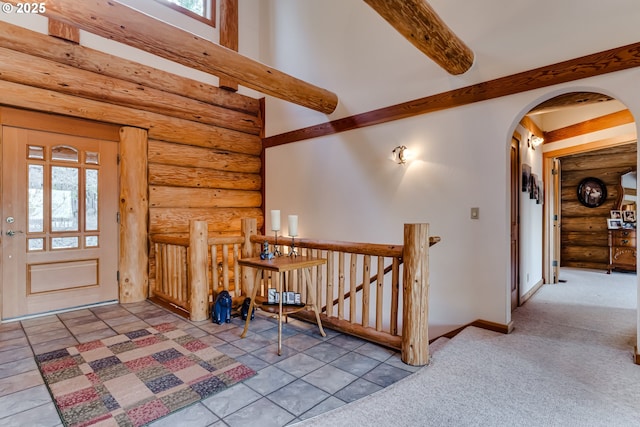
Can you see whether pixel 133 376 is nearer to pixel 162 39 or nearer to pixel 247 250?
pixel 247 250

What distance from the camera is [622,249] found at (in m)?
6.16

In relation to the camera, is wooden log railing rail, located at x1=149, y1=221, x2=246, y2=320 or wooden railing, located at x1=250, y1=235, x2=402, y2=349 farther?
wooden log railing rail, located at x1=149, y1=221, x2=246, y2=320

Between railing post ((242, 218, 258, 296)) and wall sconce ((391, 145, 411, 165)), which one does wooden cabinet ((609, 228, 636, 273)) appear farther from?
railing post ((242, 218, 258, 296))

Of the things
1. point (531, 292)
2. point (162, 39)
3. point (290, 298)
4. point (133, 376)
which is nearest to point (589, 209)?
point (531, 292)

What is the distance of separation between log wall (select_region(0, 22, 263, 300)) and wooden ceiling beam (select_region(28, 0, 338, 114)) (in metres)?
0.79

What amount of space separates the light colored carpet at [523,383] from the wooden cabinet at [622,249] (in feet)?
11.4

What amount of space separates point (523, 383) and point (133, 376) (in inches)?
105

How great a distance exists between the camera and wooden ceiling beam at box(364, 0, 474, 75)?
226 cm

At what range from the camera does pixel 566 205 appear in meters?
7.19

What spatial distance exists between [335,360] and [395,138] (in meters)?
2.67

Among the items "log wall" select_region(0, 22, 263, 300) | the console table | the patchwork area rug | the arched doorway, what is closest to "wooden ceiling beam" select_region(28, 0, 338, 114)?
"log wall" select_region(0, 22, 263, 300)

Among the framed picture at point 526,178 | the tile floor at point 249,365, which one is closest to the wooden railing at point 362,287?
the tile floor at point 249,365

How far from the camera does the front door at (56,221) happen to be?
136 inches

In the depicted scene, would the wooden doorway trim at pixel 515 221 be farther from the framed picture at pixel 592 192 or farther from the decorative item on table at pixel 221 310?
the framed picture at pixel 592 192
